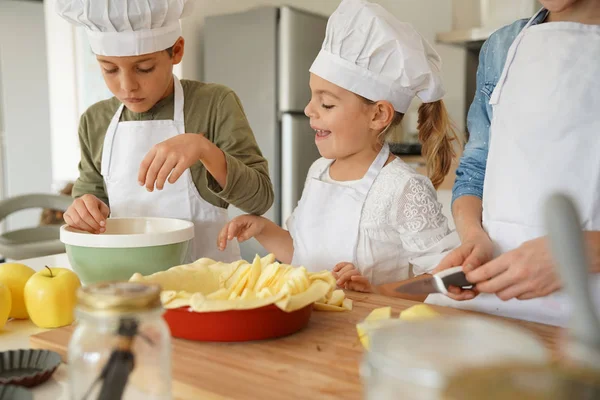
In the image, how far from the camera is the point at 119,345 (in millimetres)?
477

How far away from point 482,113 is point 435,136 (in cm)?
26

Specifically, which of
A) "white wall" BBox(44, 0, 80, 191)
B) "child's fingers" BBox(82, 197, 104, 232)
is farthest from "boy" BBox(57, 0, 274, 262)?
"white wall" BBox(44, 0, 80, 191)

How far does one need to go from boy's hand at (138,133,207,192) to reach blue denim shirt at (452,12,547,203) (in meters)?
0.52

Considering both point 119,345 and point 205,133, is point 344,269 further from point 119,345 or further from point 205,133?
point 119,345

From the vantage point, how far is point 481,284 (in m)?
0.82

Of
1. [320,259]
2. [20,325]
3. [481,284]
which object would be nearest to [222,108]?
[320,259]

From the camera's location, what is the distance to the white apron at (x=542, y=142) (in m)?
0.90

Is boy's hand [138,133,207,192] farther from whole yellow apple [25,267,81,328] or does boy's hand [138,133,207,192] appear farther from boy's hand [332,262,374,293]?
boy's hand [332,262,374,293]

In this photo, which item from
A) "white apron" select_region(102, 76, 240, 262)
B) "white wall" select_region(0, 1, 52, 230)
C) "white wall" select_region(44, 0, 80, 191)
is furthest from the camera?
"white wall" select_region(0, 1, 52, 230)

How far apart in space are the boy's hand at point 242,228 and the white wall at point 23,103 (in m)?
3.33

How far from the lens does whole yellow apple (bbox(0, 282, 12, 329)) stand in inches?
34.7

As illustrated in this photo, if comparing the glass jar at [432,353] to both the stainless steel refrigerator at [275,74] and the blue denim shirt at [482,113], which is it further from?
the stainless steel refrigerator at [275,74]

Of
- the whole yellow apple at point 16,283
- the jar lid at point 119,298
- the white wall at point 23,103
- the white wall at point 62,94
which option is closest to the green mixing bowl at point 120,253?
A: the whole yellow apple at point 16,283

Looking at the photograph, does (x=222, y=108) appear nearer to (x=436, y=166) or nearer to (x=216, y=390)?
(x=436, y=166)
